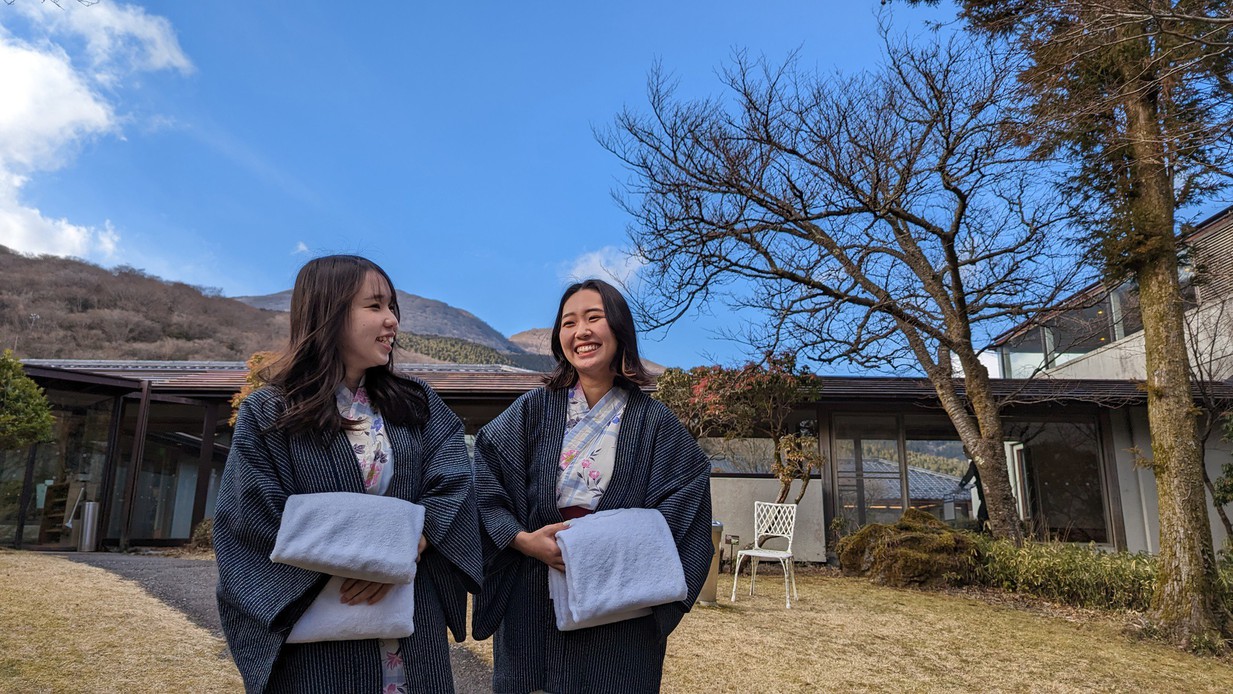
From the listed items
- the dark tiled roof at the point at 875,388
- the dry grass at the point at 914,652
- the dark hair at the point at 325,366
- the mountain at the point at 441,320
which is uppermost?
the mountain at the point at 441,320

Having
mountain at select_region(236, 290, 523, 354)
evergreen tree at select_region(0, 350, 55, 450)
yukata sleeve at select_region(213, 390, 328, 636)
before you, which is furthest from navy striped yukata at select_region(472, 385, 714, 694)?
mountain at select_region(236, 290, 523, 354)

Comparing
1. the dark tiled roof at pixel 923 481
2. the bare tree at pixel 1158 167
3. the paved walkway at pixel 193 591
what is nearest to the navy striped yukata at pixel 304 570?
the paved walkway at pixel 193 591

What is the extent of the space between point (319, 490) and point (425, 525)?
0.23 meters

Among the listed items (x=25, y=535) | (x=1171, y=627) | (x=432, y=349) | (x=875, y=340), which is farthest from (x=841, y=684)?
(x=432, y=349)

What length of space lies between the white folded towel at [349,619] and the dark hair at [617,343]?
0.74 meters

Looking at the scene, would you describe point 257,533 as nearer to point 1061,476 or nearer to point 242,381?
point 242,381

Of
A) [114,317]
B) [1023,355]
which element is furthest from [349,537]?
[114,317]

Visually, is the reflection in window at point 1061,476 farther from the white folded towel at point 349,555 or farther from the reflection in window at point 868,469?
the white folded towel at point 349,555

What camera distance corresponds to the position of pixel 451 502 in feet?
5.24

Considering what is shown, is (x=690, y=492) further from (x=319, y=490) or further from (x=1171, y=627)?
(x=1171, y=627)

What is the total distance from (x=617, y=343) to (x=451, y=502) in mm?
618

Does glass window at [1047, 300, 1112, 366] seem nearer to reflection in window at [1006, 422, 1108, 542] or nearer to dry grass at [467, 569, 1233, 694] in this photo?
reflection in window at [1006, 422, 1108, 542]

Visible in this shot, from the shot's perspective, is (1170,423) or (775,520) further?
(775,520)

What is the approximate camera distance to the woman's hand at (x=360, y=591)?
1.43 meters
